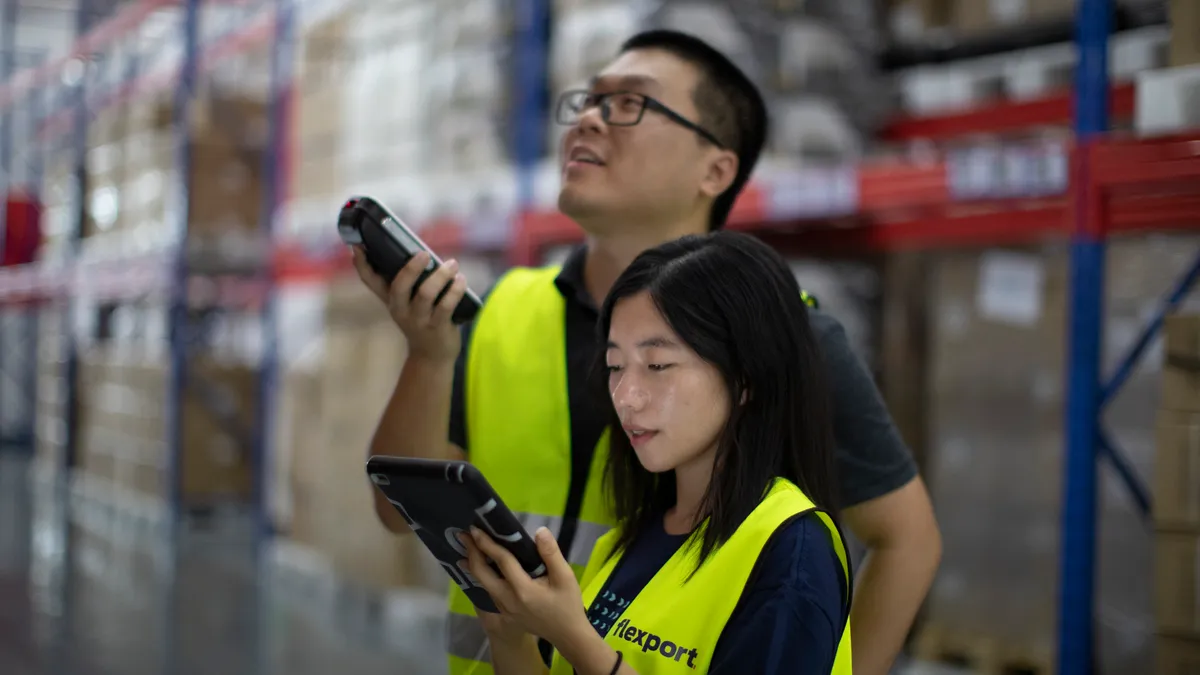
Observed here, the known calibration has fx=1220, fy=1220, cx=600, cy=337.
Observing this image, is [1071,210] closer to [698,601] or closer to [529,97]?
[698,601]

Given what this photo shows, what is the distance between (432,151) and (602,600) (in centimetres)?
454

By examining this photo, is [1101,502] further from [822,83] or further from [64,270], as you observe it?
[64,270]

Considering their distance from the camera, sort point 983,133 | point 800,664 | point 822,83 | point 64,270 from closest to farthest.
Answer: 1. point 800,664
2. point 822,83
3. point 983,133
4. point 64,270

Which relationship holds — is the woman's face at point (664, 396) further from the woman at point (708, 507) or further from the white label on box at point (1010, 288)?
A: the white label on box at point (1010, 288)

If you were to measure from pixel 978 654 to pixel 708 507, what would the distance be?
2881 mm

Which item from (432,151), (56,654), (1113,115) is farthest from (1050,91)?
(56,654)

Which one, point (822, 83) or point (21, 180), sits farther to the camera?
point (21, 180)

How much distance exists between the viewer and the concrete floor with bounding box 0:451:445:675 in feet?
18.1

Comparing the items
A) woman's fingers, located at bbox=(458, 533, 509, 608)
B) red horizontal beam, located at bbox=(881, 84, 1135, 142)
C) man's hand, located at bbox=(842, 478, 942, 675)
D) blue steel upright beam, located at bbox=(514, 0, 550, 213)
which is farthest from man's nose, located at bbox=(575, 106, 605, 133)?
blue steel upright beam, located at bbox=(514, 0, 550, 213)

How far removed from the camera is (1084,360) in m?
3.31

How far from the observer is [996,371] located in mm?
4176

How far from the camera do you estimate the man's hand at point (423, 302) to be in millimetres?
1766

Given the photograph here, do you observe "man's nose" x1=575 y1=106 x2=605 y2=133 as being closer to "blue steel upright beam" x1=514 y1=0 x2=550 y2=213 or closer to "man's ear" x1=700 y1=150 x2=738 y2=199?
"man's ear" x1=700 y1=150 x2=738 y2=199

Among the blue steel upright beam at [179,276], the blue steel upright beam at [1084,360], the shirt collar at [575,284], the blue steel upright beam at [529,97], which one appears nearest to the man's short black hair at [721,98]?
the shirt collar at [575,284]
